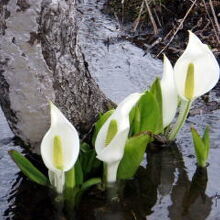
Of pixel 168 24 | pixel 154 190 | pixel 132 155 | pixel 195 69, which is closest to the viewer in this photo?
pixel 132 155

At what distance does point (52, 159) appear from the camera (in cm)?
163

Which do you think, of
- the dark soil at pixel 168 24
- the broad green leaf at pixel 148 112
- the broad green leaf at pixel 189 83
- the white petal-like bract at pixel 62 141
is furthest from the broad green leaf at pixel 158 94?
the dark soil at pixel 168 24

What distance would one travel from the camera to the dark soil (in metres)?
3.34

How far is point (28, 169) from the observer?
70.8 inches

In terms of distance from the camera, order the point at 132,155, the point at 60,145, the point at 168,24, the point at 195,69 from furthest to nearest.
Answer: the point at 168,24 → the point at 195,69 → the point at 132,155 → the point at 60,145

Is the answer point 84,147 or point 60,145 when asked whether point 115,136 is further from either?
point 84,147

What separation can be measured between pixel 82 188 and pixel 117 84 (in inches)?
45.3

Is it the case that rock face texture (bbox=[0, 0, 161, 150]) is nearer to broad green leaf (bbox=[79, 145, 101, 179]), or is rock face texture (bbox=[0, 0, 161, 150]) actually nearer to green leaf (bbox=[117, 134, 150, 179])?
broad green leaf (bbox=[79, 145, 101, 179])

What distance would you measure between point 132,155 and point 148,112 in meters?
0.25

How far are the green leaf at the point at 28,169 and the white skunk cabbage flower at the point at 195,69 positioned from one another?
594mm

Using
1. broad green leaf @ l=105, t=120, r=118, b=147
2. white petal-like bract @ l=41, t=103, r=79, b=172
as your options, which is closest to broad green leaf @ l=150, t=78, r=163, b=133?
broad green leaf @ l=105, t=120, r=118, b=147

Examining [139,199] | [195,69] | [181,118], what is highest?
[195,69]

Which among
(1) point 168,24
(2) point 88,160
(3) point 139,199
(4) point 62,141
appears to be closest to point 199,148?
(3) point 139,199

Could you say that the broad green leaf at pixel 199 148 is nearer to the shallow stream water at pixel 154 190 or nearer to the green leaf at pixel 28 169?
the shallow stream water at pixel 154 190
